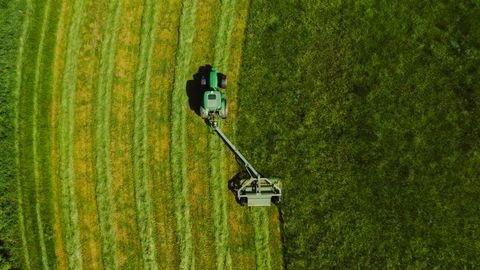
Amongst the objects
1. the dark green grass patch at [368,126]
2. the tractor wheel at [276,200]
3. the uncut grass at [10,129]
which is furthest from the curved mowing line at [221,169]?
the uncut grass at [10,129]

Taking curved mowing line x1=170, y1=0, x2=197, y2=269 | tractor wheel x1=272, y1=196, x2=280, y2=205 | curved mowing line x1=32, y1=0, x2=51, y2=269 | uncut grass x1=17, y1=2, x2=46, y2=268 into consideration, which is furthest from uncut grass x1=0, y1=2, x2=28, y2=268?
tractor wheel x1=272, y1=196, x2=280, y2=205

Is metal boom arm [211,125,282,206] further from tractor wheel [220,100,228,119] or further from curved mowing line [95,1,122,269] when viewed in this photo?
curved mowing line [95,1,122,269]

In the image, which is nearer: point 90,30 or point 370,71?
point 370,71

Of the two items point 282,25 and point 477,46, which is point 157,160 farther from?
point 477,46

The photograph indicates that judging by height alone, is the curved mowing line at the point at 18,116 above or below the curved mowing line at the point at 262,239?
above

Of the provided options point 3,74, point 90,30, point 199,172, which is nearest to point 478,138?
point 199,172

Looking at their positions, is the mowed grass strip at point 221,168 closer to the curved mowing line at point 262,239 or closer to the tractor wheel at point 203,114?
the tractor wheel at point 203,114
